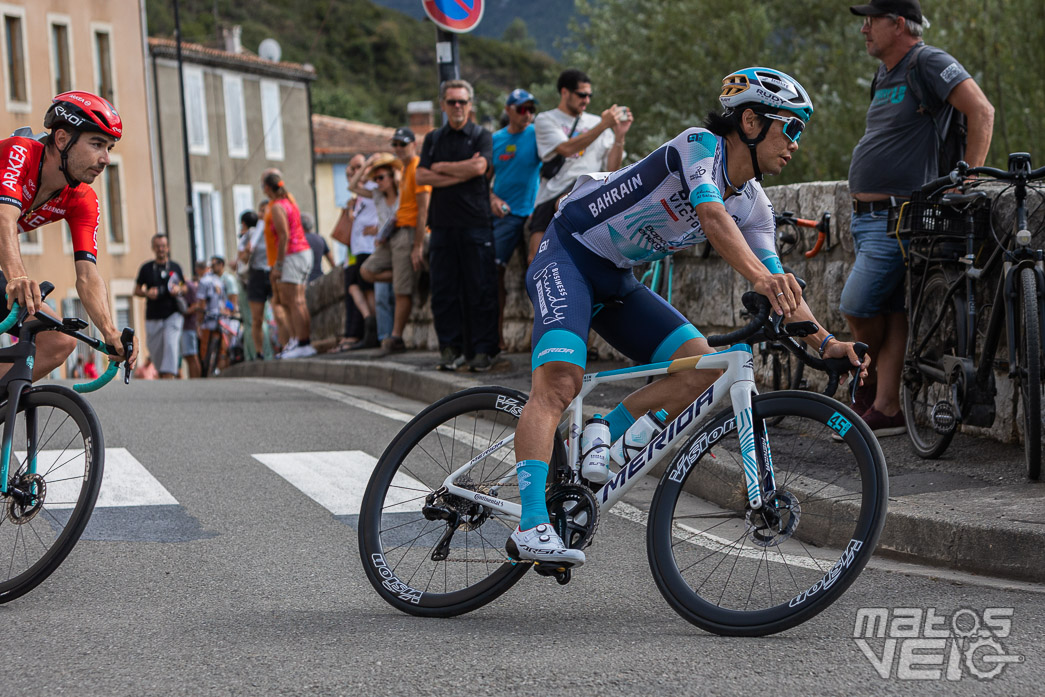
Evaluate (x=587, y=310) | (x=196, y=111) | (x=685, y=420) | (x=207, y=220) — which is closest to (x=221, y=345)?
(x=587, y=310)

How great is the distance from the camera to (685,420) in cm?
428

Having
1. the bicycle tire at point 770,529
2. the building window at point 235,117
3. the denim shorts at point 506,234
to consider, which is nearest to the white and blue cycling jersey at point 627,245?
the bicycle tire at point 770,529

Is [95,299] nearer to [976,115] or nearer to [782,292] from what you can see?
[782,292]

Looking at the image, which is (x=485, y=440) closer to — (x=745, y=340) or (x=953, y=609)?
(x=745, y=340)

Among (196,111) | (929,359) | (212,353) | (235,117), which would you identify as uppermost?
(196,111)

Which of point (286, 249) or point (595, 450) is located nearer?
point (595, 450)

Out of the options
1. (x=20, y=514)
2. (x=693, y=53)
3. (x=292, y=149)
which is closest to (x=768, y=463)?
(x=20, y=514)

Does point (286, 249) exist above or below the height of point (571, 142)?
below

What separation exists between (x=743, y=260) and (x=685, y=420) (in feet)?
1.87

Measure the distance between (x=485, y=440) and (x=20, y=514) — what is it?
177cm

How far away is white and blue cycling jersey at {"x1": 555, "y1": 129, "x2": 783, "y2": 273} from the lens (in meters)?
4.26

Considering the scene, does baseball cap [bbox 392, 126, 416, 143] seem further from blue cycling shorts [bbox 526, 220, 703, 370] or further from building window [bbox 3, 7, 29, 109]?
building window [bbox 3, 7, 29, 109]

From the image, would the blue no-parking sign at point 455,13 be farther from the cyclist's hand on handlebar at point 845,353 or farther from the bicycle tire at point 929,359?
the cyclist's hand on handlebar at point 845,353

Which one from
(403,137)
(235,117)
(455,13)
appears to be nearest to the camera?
(455,13)
